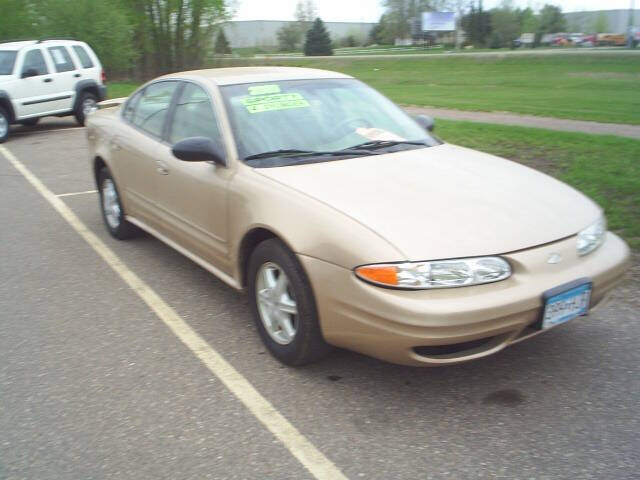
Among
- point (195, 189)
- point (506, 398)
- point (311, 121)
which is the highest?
point (311, 121)

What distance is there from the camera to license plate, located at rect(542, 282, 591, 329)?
3.05m

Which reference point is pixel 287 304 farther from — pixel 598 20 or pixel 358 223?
pixel 598 20

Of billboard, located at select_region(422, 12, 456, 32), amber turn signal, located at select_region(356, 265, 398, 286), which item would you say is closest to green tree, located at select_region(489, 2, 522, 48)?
billboard, located at select_region(422, 12, 456, 32)

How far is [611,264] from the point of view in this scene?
3.40 metres

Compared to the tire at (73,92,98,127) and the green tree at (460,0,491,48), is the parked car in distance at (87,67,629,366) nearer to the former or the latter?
the tire at (73,92,98,127)

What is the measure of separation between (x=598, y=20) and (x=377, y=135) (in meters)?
92.5

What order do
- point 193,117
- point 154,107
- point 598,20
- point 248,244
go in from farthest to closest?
point 598,20
point 154,107
point 193,117
point 248,244

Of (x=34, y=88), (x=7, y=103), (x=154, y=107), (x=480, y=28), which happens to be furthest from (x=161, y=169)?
(x=480, y=28)

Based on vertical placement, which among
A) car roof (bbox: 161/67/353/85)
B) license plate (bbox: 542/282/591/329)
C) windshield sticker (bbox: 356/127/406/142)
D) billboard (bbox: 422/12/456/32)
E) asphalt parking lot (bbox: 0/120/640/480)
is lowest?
asphalt parking lot (bbox: 0/120/640/480)

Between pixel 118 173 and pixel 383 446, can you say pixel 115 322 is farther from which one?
pixel 383 446

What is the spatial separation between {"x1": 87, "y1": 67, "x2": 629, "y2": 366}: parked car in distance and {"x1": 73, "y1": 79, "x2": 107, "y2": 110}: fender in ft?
33.1

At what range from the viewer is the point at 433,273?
2.92 metres

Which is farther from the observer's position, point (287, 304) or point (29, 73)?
point (29, 73)

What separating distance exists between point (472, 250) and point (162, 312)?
7.52ft
